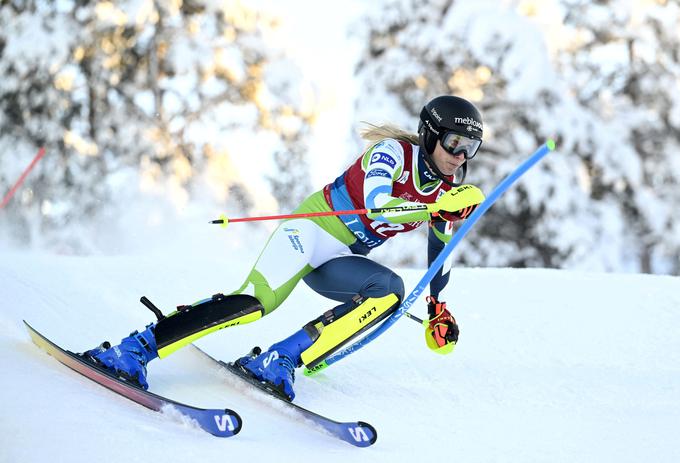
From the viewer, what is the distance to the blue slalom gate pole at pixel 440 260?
3.21m

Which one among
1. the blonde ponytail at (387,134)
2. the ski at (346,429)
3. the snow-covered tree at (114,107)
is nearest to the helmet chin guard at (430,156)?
the blonde ponytail at (387,134)

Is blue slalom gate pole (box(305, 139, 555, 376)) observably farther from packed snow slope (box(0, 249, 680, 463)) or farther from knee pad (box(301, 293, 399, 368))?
packed snow slope (box(0, 249, 680, 463))

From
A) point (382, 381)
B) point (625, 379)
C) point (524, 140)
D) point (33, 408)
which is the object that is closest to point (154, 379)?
point (33, 408)

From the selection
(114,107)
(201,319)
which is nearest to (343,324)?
(201,319)

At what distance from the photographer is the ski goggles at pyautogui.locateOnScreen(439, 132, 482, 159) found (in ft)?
11.8

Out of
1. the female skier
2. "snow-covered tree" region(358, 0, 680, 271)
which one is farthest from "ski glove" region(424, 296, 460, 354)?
"snow-covered tree" region(358, 0, 680, 271)

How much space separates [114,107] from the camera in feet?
49.2

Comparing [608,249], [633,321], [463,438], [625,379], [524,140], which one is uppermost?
[524,140]

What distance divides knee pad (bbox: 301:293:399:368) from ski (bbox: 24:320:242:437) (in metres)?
0.67

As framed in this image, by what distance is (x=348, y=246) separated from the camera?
384 centimetres

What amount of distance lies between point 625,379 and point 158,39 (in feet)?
40.2

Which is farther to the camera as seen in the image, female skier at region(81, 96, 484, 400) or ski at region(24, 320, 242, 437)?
female skier at region(81, 96, 484, 400)

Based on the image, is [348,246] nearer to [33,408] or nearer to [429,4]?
[33,408]

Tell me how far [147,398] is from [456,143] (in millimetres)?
1568
